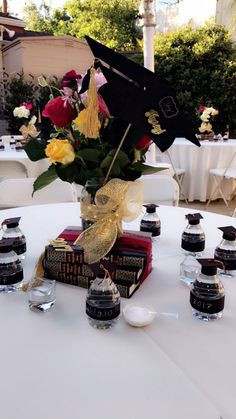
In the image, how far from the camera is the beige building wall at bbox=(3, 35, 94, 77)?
9.28 meters

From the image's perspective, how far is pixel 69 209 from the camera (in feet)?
5.57

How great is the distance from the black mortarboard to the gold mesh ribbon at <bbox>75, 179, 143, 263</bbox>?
0.18m

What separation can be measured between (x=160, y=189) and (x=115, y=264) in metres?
1.22

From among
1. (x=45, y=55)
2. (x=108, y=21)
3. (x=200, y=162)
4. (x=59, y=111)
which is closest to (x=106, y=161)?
(x=59, y=111)

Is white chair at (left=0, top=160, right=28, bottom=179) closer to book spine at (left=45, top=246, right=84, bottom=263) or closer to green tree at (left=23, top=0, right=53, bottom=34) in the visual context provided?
book spine at (left=45, top=246, right=84, bottom=263)

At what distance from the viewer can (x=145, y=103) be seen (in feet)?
2.49

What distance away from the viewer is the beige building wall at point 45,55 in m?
9.28

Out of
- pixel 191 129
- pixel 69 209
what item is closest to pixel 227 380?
pixel 191 129

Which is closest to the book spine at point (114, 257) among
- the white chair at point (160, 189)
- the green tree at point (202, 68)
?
the white chair at point (160, 189)

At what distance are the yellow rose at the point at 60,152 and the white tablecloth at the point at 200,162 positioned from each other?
3.76m

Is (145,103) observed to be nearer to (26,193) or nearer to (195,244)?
(195,244)

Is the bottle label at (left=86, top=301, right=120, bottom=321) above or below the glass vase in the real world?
below

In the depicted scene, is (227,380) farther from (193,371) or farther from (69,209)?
(69,209)

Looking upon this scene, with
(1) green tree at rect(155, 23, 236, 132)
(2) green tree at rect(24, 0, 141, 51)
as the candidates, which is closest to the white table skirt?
(1) green tree at rect(155, 23, 236, 132)
